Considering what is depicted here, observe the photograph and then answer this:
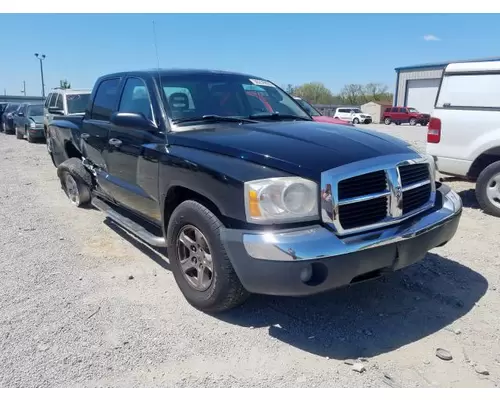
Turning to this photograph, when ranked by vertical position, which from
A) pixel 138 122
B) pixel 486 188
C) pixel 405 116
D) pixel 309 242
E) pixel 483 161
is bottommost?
pixel 486 188

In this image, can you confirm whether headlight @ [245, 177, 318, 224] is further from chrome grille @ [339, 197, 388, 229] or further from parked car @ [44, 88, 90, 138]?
parked car @ [44, 88, 90, 138]

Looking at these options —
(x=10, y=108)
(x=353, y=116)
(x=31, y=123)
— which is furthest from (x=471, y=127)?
(x=353, y=116)

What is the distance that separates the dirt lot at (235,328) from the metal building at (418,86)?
44137 mm

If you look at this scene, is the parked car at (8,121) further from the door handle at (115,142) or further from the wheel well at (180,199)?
the wheel well at (180,199)

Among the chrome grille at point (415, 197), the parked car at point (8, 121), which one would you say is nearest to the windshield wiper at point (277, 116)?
the chrome grille at point (415, 197)

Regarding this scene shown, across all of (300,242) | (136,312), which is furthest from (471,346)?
(136,312)

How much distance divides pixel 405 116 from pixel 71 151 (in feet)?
134

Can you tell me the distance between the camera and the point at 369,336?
122 inches

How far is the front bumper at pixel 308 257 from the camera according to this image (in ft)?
8.67

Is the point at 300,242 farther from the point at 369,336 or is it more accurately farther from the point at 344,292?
the point at 344,292

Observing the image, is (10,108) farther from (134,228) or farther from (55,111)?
(134,228)

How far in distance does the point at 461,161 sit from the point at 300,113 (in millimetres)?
3051

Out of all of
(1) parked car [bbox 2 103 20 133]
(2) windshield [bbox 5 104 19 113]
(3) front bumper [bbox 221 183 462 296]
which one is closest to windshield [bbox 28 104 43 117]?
(1) parked car [bbox 2 103 20 133]

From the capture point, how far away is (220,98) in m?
4.14
